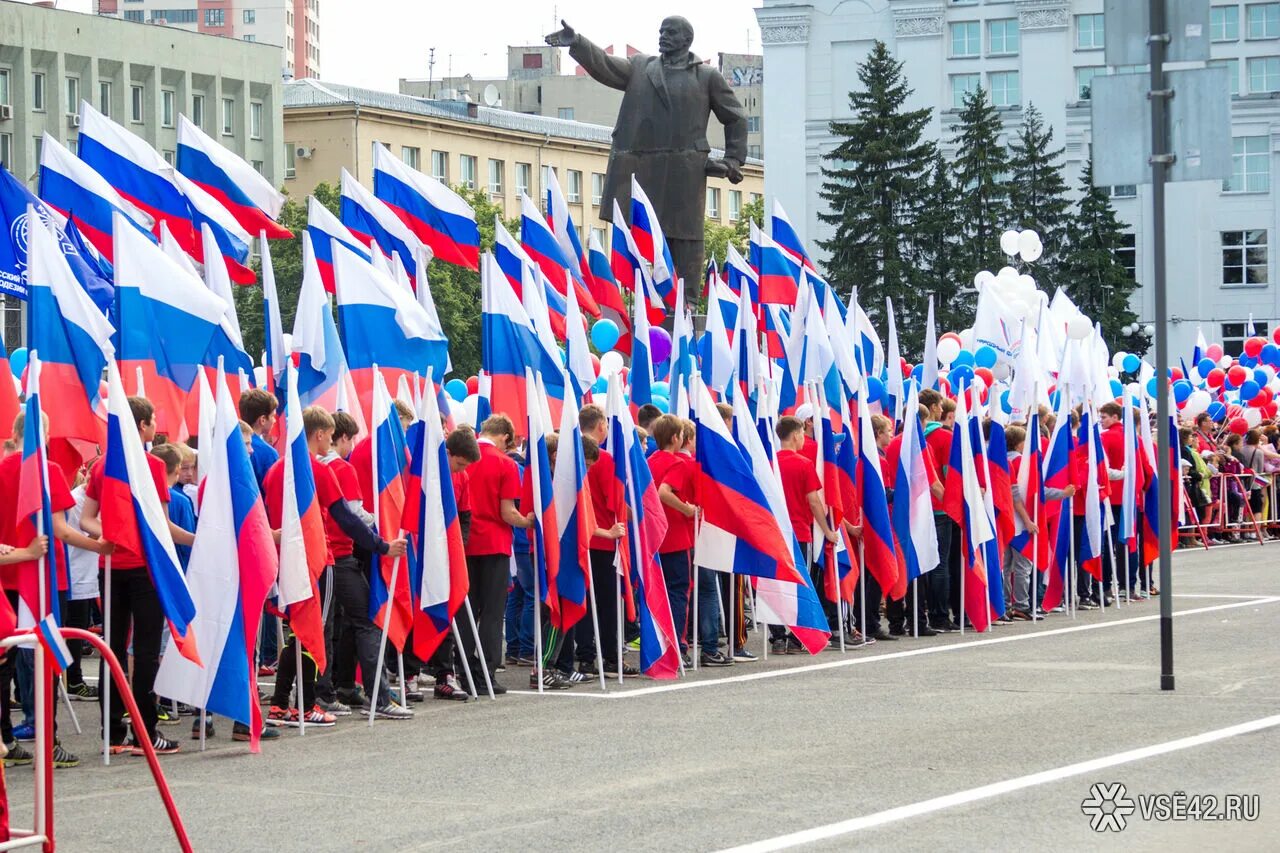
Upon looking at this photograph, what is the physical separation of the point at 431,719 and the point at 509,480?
5.99ft

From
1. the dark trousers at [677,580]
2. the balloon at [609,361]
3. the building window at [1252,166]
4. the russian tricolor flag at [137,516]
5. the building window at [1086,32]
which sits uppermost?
the building window at [1086,32]

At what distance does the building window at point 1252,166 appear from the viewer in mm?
79938

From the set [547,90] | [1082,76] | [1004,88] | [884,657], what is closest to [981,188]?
[1082,76]

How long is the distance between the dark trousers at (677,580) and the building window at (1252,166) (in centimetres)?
6917

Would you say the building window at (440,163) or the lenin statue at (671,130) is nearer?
the lenin statue at (671,130)

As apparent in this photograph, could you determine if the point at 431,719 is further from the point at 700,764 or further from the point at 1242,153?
the point at 1242,153

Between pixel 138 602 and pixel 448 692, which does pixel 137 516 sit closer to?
pixel 138 602

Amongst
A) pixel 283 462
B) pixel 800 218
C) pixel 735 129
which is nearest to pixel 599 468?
pixel 283 462

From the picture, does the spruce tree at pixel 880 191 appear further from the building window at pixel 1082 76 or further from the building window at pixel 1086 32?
the building window at pixel 1086 32

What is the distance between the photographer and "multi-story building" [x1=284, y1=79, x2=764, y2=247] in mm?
93312

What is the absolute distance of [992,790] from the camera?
888 centimetres

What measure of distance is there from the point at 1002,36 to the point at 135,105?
113 feet

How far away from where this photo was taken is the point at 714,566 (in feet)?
46.7

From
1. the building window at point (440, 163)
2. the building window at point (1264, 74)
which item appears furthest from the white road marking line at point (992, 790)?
the building window at point (440, 163)
